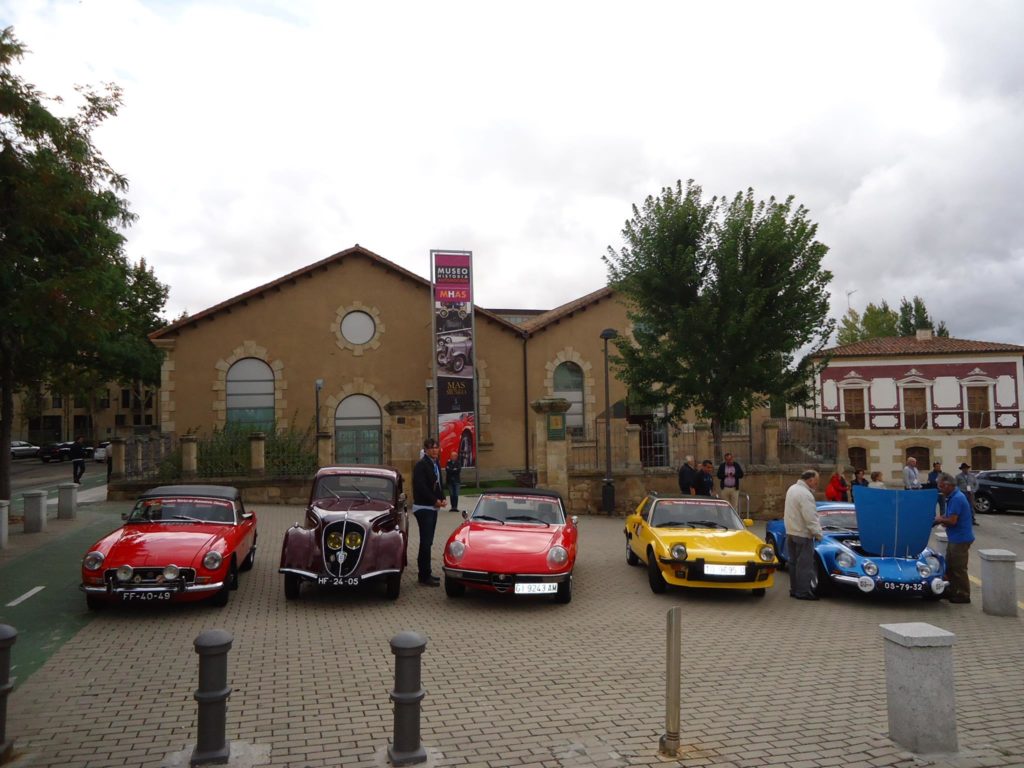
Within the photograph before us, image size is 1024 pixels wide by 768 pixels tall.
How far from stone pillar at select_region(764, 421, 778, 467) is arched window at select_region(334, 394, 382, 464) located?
13.4 metres

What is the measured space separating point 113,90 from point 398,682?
38.1 feet

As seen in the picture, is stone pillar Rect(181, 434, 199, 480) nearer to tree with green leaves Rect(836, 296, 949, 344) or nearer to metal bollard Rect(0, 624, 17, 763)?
metal bollard Rect(0, 624, 17, 763)

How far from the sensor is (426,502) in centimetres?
1080

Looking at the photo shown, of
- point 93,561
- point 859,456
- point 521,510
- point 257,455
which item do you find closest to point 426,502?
point 521,510

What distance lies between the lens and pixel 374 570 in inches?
379

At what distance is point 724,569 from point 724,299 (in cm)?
987

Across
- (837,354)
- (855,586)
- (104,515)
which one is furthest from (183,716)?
(837,354)

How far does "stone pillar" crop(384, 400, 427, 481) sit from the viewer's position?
20.3m

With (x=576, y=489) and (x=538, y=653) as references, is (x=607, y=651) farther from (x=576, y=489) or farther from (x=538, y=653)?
(x=576, y=489)

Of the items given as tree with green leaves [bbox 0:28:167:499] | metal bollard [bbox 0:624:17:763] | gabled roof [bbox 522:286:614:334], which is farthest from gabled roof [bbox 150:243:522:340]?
metal bollard [bbox 0:624:17:763]

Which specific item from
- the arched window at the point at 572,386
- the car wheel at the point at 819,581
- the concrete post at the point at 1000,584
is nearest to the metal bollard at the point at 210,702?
the car wheel at the point at 819,581

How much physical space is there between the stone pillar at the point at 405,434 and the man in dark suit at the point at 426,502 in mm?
9396

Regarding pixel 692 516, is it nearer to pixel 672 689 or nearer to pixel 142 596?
pixel 672 689

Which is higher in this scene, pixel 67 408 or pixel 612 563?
pixel 67 408
